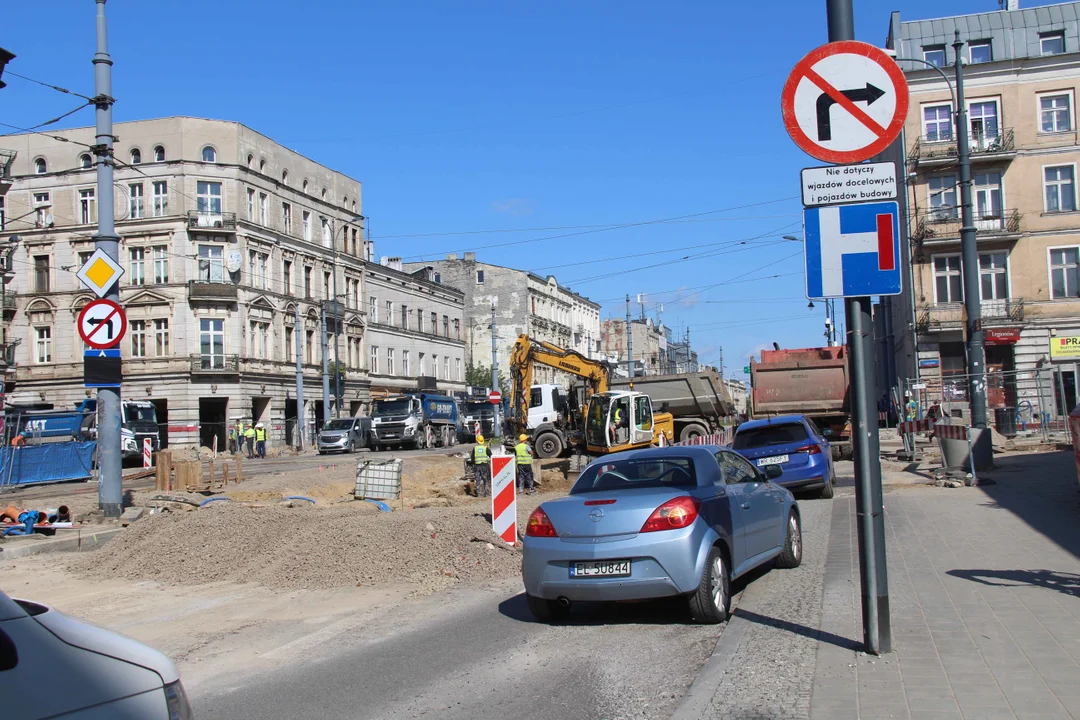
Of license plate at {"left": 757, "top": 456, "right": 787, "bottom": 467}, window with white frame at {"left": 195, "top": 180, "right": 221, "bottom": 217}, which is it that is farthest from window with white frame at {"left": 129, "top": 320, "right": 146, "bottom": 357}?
license plate at {"left": 757, "top": 456, "right": 787, "bottom": 467}

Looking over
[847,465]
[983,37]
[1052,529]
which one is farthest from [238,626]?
[983,37]

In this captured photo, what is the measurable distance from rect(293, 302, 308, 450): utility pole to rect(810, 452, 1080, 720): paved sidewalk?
42.7 m

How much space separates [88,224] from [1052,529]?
2059 inches

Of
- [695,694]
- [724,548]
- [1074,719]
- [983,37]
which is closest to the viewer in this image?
[1074,719]

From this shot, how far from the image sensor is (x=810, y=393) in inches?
1110

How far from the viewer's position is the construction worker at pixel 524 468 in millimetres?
21922

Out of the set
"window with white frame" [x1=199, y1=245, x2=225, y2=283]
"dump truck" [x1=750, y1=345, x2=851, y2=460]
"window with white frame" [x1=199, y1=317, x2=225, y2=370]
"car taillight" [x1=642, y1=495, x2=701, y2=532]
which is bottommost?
"car taillight" [x1=642, y1=495, x2=701, y2=532]

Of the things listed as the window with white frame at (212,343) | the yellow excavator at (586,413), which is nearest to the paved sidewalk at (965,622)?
the yellow excavator at (586,413)

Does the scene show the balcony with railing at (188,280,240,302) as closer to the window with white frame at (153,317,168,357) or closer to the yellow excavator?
the window with white frame at (153,317,168,357)

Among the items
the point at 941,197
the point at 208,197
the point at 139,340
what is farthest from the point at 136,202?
the point at 941,197

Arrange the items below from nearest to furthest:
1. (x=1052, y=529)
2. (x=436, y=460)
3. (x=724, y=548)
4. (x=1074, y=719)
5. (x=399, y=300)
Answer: (x=1074, y=719), (x=724, y=548), (x=1052, y=529), (x=436, y=460), (x=399, y=300)

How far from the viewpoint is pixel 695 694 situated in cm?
577

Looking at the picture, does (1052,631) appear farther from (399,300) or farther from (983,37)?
(399,300)

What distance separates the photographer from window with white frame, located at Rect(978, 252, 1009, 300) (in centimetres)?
4247
